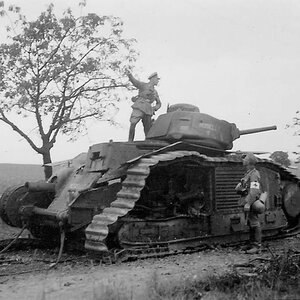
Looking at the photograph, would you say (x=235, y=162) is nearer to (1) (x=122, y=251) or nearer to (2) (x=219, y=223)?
(2) (x=219, y=223)

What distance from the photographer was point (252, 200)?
10.5 metres

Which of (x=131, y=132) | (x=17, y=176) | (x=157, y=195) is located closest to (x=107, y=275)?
(x=157, y=195)

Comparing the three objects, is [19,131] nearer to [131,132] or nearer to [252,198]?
[131,132]

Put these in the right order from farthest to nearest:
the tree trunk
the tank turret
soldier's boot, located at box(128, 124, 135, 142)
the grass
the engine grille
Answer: the tree trunk < soldier's boot, located at box(128, 124, 135, 142) < the tank turret < the engine grille < the grass

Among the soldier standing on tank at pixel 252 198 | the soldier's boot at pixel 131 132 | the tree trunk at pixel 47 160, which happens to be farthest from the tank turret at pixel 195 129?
the tree trunk at pixel 47 160

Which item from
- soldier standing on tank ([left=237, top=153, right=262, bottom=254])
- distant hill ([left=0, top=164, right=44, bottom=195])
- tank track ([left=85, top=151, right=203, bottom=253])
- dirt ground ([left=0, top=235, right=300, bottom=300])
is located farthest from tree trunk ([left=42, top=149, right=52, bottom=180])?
distant hill ([left=0, top=164, right=44, bottom=195])

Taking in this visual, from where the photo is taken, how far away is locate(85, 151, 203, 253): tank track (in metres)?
9.45

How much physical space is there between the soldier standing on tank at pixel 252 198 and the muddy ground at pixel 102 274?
25 centimetres

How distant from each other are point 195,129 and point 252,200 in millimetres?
2319

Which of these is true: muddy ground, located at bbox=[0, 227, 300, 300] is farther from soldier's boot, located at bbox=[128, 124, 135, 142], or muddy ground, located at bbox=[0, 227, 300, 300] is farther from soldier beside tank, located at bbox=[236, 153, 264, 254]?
soldier's boot, located at bbox=[128, 124, 135, 142]

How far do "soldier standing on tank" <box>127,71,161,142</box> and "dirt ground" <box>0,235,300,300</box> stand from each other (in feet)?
13.7

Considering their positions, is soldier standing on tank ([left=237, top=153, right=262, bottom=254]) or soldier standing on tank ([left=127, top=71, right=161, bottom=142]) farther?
soldier standing on tank ([left=127, top=71, right=161, bottom=142])

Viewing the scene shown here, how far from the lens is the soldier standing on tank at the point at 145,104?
14.0 m

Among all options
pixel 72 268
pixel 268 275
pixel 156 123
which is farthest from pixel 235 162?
pixel 268 275
